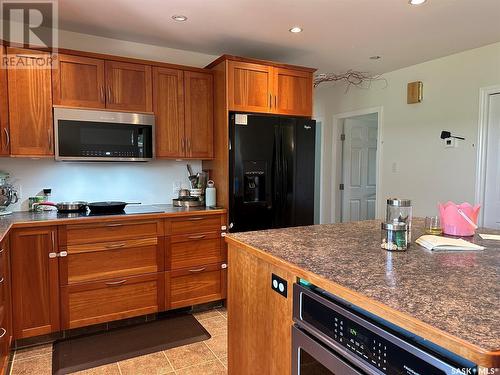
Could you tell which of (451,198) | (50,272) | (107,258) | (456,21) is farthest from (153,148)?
(451,198)

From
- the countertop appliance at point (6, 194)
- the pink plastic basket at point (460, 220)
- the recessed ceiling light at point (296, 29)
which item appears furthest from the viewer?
the recessed ceiling light at point (296, 29)

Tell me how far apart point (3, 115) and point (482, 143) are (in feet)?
13.4

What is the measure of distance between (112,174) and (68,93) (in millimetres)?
798

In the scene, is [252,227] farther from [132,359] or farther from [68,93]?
[68,93]

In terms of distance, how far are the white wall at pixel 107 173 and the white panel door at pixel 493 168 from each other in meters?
2.74

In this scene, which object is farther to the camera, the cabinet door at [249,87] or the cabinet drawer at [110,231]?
the cabinet door at [249,87]

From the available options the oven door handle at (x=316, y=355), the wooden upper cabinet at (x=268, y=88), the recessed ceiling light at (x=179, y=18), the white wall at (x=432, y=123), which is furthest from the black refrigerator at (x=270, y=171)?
the oven door handle at (x=316, y=355)

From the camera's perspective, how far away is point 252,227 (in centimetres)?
322

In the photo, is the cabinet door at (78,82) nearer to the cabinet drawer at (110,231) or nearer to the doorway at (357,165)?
the cabinet drawer at (110,231)

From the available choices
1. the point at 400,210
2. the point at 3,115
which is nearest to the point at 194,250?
the point at 3,115

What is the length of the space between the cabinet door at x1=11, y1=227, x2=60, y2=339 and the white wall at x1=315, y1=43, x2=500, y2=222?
11.7 ft

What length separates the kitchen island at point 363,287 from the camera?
79 cm

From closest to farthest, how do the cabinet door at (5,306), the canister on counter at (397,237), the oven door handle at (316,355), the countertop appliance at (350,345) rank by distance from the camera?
1. the countertop appliance at (350,345)
2. the oven door handle at (316,355)
3. the canister on counter at (397,237)
4. the cabinet door at (5,306)

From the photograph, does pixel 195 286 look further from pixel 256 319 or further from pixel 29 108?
pixel 29 108
